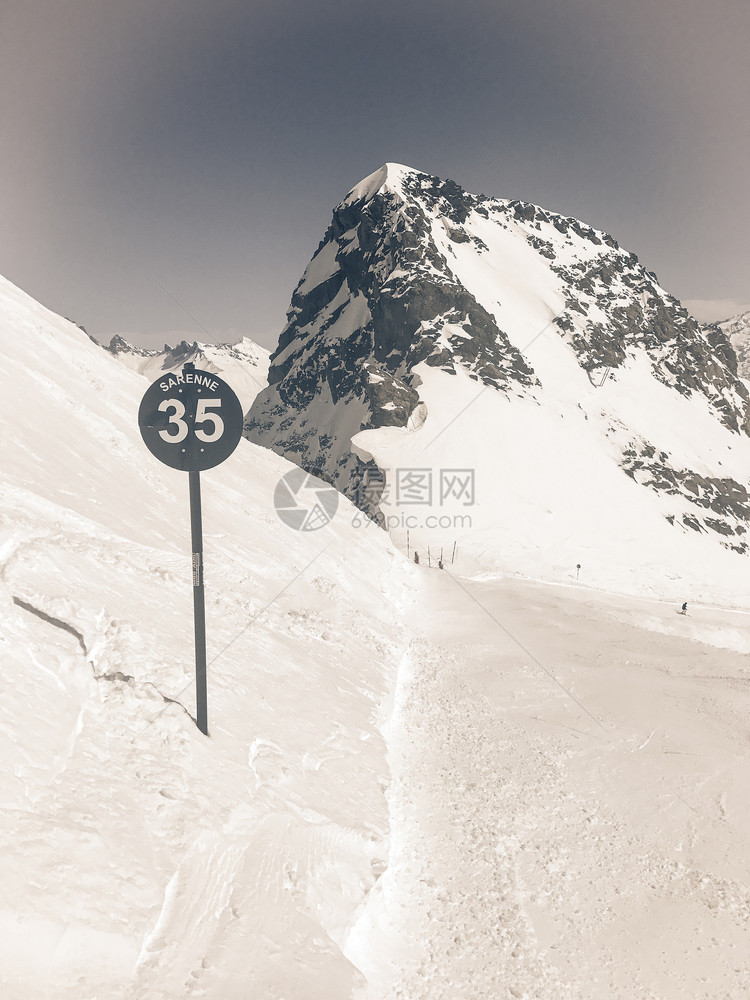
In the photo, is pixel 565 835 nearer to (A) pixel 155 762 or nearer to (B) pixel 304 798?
(B) pixel 304 798

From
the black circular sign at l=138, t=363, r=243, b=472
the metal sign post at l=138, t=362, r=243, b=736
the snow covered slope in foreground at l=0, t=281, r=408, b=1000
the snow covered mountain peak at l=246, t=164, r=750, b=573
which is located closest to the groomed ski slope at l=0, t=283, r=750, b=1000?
the snow covered slope in foreground at l=0, t=281, r=408, b=1000

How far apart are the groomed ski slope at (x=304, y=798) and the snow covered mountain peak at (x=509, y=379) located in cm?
2750

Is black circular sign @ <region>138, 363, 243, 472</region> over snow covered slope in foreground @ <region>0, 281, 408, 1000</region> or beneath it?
over

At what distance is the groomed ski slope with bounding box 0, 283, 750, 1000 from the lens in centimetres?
360

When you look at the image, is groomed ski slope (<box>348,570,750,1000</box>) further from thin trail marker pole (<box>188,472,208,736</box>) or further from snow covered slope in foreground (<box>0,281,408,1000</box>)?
thin trail marker pole (<box>188,472,208,736</box>)

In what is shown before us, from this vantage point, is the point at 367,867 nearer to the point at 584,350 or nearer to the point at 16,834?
the point at 16,834

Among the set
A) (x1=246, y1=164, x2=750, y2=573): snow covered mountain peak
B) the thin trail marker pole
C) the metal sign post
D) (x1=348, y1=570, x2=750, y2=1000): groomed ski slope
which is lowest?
(x1=348, y1=570, x2=750, y2=1000): groomed ski slope

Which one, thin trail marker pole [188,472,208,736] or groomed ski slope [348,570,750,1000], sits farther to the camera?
thin trail marker pole [188,472,208,736]

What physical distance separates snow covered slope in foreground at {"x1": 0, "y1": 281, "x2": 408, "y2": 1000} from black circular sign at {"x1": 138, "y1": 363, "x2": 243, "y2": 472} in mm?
2223

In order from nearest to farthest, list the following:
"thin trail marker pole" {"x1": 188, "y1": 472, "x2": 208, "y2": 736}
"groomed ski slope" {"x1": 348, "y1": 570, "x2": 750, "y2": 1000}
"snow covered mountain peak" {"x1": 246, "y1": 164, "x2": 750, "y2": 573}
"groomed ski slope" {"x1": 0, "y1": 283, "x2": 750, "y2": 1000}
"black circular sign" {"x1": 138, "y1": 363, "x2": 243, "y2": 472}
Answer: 1. "groomed ski slope" {"x1": 0, "y1": 283, "x2": 750, "y2": 1000}
2. "groomed ski slope" {"x1": 348, "y1": 570, "x2": 750, "y2": 1000}
3. "black circular sign" {"x1": 138, "y1": 363, "x2": 243, "y2": 472}
4. "thin trail marker pole" {"x1": 188, "y1": 472, "x2": 208, "y2": 736}
5. "snow covered mountain peak" {"x1": 246, "y1": 164, "x2": 750, "y2": 573}

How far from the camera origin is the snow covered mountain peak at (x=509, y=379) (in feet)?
200

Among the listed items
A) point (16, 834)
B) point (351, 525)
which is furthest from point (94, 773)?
point (351, 525)

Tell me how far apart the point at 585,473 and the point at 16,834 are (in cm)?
7097

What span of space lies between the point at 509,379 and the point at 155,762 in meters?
84.2
